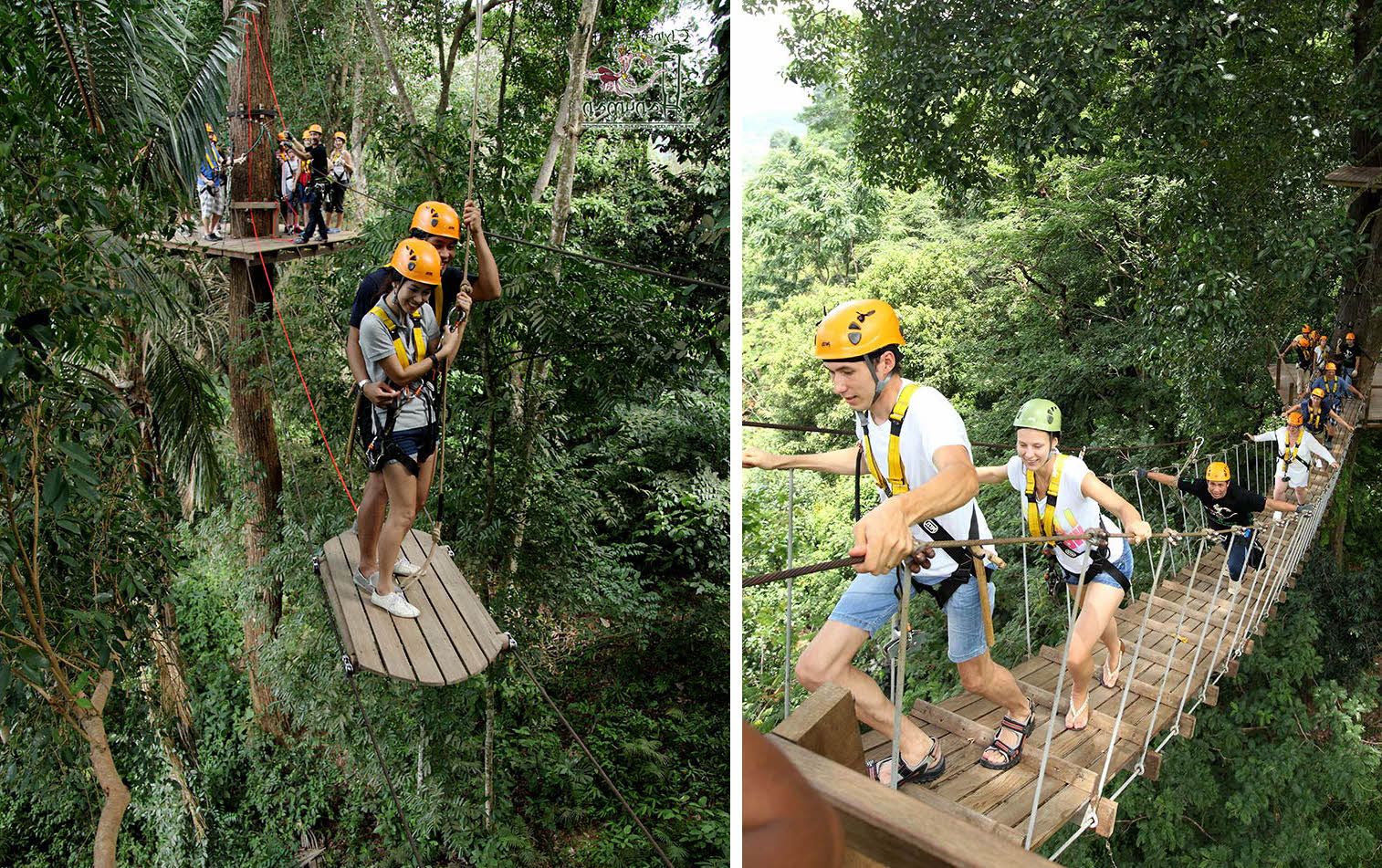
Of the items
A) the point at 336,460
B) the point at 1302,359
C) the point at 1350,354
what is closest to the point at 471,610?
the point at 336,460

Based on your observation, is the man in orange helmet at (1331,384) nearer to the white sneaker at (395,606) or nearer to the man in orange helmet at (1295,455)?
the man in orange helmet at (1295,455)

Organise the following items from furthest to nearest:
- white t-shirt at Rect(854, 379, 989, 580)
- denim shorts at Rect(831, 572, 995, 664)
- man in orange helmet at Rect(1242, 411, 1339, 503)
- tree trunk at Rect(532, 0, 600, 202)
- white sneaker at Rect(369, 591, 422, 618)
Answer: man in orange helmet at Rect(1242, 411, 1339, 503), tree trunk at Rect(532, 0, 600, 202), white sneaker at Rect(369, 591, 422, 618), denim shorts at Rect(831, 572, 995, 664), white t-shirt at Rect(854, 379, 989, 580)

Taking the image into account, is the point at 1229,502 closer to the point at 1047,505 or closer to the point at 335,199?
the point at 1047,505

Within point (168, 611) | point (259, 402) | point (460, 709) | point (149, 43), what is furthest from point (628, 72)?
point (168, 611)

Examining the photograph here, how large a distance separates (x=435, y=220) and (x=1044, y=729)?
1.91 metres

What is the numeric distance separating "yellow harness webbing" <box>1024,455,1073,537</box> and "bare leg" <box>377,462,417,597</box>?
5.02ft

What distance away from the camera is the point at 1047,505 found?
2.26 metres

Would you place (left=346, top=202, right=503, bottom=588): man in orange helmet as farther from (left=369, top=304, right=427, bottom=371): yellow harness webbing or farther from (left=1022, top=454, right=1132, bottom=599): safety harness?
(left=1022, top=454, right=1132, bottom=599): safety harness

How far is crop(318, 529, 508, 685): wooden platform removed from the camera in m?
2.06

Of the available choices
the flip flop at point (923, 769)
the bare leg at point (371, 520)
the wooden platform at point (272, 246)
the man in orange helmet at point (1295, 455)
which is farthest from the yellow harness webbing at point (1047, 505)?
the man in orange helmet at point (1295, 455)

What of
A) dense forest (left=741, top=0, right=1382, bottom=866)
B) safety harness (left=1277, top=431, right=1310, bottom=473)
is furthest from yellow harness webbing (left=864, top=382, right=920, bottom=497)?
safety harness (left=1277, top=431, right=1310, bottom=473)

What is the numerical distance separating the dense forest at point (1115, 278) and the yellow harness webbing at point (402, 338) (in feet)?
6.17

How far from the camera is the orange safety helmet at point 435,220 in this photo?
6.63 feet

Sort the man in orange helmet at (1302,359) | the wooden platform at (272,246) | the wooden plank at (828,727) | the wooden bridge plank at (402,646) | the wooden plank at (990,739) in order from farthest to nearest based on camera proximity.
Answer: the man in orange helmet at (1302,359) < the wooden platform at (272,246) < the wooden bridge plank at (402,646) < the wooden plank at (990,739) < the wooden plank at (828,727)
